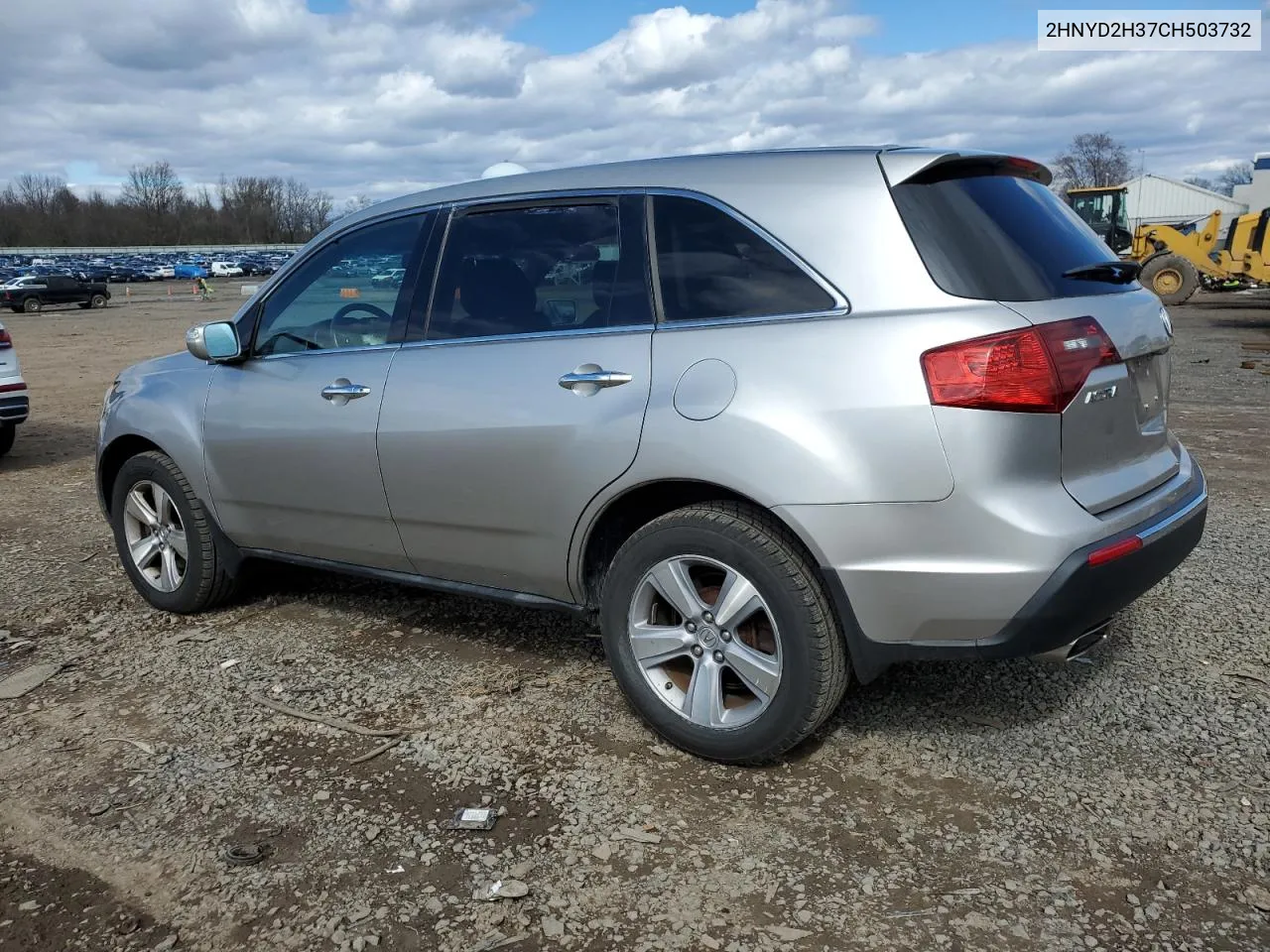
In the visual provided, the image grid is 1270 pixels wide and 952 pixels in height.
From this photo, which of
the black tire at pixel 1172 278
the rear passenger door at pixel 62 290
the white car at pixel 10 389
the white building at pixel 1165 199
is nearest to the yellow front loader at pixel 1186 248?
the black tire at pixel 1172 278

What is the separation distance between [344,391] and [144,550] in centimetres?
170

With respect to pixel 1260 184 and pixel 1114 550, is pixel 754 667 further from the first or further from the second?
pixel 1260 184

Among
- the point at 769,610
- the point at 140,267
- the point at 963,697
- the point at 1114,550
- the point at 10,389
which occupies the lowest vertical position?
the point at 963,697

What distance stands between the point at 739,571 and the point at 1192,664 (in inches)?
77.8

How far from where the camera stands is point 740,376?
10.1 ft

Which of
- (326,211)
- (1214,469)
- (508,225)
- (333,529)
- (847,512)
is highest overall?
(326,211)

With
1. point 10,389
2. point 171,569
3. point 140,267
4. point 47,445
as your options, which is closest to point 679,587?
point 171,569

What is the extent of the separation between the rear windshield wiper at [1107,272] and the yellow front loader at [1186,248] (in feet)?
65.7

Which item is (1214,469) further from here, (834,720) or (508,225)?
(508,225)

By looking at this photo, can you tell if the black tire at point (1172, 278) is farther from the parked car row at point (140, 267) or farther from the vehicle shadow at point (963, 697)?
the parked car row at point (140, 267)

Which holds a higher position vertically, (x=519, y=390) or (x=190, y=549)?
(x=519, y=390)

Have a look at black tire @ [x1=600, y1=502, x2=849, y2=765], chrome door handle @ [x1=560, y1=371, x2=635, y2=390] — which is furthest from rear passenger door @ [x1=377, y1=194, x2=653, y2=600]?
black tire @ [x1=600, y1=502, x2=849, y2=765]

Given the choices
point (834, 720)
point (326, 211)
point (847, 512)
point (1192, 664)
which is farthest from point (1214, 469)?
point (326, 211)

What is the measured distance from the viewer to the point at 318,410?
13.6 ft
